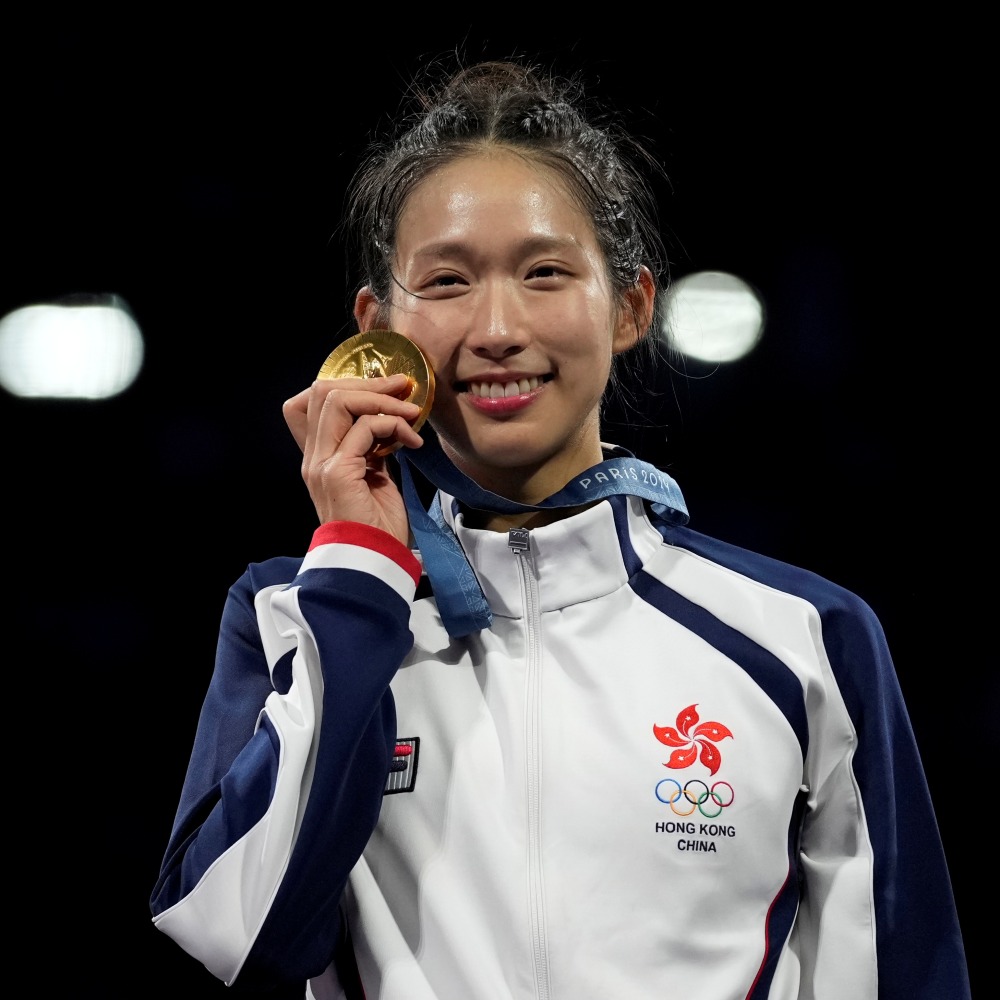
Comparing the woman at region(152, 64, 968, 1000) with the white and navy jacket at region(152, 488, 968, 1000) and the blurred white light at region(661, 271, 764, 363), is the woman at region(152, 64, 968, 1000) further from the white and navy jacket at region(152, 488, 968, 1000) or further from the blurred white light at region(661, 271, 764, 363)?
the blurred white light at region(661, 271, 764, 363)

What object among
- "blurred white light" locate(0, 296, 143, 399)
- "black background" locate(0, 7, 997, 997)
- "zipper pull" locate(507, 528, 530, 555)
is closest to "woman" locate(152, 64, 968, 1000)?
"zipper pull" locate(507, 528, 530, 555)

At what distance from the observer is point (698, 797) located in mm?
1515

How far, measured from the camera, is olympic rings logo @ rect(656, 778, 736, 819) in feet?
4.95

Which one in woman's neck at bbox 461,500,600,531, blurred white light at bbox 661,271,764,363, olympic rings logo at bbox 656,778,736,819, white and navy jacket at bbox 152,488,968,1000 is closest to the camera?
white and navy jacket at bbox 152,488,968,1000

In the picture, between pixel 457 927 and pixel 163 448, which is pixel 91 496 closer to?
pixel 163 448

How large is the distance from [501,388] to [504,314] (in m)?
0.10

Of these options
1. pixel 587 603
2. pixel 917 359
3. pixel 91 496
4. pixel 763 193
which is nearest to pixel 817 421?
pixel 917 359

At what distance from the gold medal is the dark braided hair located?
0.53 feet

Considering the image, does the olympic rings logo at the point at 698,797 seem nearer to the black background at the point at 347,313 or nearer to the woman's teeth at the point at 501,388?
the woman's teeth at the point at 501,388

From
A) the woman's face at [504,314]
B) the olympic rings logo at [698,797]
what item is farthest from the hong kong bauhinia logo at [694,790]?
the woman's face at [504,314]

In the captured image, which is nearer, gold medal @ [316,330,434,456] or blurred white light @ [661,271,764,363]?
gold medal @ [316,330,434,456]

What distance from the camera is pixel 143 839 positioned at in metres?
2.54

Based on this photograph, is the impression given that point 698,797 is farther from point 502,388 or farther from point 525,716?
point 502,388

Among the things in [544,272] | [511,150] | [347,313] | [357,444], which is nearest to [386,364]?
[357,444]
